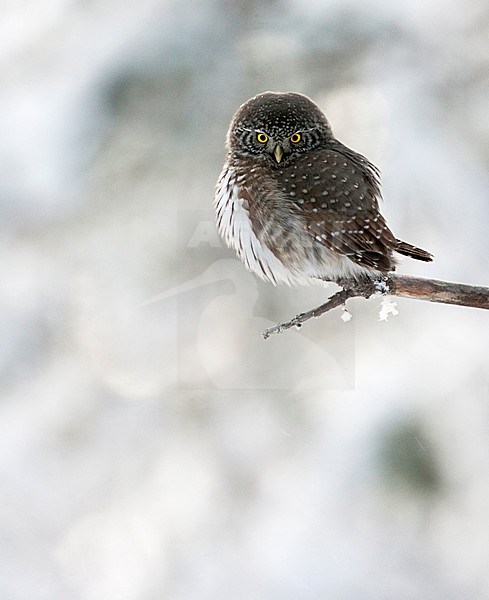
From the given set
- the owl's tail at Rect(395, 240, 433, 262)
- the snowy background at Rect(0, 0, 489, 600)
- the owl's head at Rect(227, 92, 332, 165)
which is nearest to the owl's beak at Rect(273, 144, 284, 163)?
the owl's head at Rect(227, 92, 332, 165)

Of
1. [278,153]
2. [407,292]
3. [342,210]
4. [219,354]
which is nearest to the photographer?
[407,292]

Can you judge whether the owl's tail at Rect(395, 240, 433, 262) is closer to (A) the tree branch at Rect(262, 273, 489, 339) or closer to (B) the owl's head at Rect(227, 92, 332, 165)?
(A) the tree branch at Rect(262, 273, 489, 339)

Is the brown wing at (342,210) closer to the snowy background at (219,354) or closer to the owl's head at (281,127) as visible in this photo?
the owl's head at (281,127)

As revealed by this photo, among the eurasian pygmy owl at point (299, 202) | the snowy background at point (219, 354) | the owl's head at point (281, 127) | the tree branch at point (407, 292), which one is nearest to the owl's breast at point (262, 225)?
the eurasian pygmy owl at point (299, 202)

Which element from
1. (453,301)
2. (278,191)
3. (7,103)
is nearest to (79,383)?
(7,103)

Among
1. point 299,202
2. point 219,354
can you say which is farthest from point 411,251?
point 219,354

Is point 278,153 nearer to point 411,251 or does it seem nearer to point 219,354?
point 411,251

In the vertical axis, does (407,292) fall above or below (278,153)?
below

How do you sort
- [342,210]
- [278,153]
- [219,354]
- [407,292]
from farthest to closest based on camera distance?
[219,354], [278,153], [342,210], [407,292]
